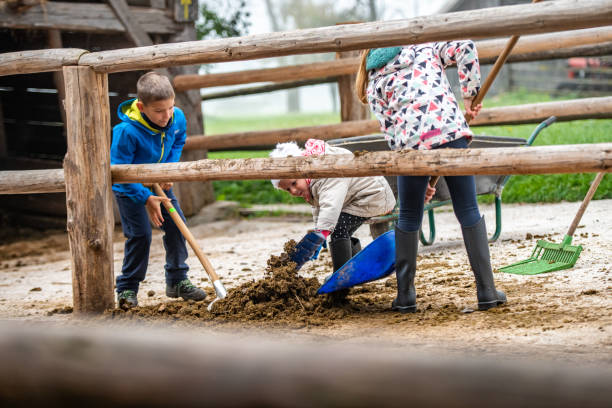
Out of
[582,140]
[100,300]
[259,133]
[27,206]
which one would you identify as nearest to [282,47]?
[100,300]

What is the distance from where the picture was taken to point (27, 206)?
870 centimetres

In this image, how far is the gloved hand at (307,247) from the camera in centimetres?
356

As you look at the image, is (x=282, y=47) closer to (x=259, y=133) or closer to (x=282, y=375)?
(x=282, y=375)

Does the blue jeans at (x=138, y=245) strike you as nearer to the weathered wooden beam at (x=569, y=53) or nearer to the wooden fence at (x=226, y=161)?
the wooden fence at (x=226, y=161)

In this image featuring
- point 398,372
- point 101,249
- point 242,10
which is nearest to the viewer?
point 398,372

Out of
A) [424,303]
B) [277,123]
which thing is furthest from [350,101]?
[277,123]

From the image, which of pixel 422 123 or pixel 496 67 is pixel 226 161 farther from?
pixel 496 67

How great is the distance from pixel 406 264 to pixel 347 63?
3.36m

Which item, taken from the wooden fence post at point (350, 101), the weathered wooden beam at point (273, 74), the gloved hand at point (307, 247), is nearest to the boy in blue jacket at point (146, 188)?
the gloved hand at point (307, 247)

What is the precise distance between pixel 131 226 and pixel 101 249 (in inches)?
15.7

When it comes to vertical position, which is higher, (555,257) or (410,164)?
(410,164)

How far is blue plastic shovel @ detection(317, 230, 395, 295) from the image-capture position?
3467mm

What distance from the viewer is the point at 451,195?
3256 mm

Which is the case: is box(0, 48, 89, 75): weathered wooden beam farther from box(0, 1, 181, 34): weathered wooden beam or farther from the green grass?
the green grass
